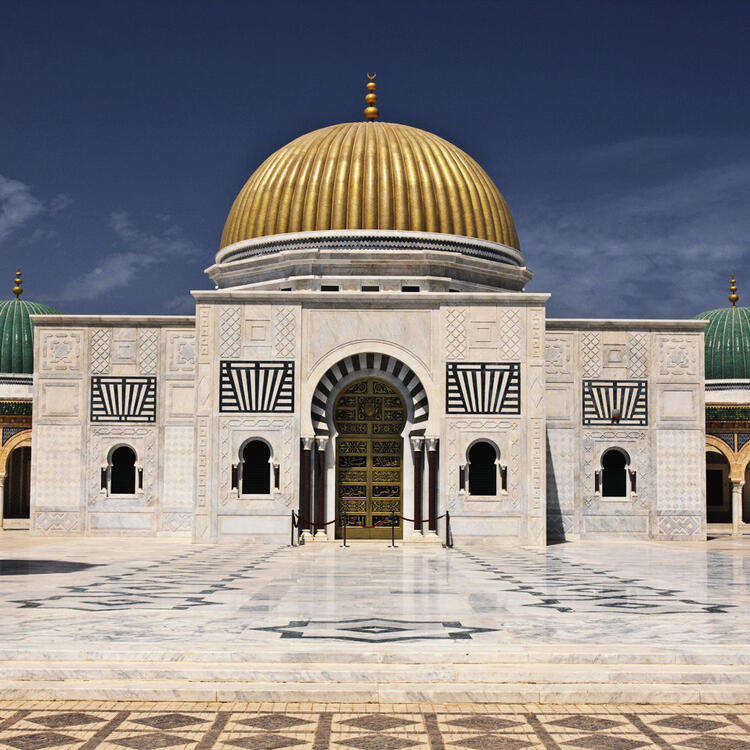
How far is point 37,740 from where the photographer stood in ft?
14.8

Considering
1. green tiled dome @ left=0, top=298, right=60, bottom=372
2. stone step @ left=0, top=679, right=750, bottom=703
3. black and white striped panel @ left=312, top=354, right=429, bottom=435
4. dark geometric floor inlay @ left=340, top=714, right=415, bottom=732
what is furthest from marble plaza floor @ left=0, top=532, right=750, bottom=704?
green tiled dome @ left=0, top=298, right=60, bottom=372

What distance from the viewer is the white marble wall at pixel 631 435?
18219mm

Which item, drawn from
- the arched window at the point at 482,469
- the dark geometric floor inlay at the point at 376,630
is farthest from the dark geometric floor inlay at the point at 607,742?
the arched window at the point at 482,469

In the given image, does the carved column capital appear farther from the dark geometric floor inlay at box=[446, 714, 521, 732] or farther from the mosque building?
the dark geometric floor inlay at box=[446, 714, 521, 732]

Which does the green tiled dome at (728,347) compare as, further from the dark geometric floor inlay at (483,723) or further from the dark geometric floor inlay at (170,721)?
the dark geometric floor inlay at (170,721)

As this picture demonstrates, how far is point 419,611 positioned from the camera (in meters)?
7.80

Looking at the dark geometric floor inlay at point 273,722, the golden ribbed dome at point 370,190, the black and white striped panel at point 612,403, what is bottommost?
the dark geometric floor inlay at point 273,722

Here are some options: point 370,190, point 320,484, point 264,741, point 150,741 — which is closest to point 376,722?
point 264,741

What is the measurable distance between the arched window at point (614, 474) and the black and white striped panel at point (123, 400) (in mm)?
8410

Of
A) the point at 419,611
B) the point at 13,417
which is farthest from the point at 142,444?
the point at 419,611

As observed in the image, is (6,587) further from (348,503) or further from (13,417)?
(13,417)

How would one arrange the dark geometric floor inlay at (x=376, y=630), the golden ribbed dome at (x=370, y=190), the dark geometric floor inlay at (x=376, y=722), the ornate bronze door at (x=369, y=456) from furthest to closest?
the golden ribbed dome at (x=370, y=190) < the ornate bronze door at (x=369, y=456) < the dark geometric floor inlay at (x=376, y=630) < the dark geometric floor inlay at (x=376, y=722)

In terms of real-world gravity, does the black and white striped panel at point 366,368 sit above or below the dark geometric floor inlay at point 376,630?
above

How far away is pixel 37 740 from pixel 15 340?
2518 cm
